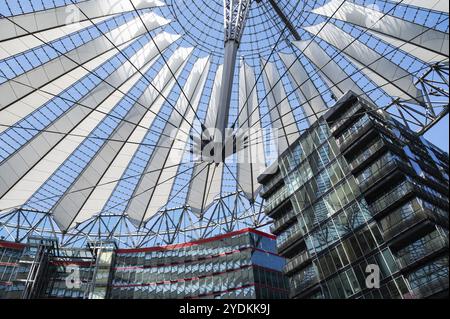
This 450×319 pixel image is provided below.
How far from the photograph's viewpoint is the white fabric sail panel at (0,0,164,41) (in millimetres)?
25922

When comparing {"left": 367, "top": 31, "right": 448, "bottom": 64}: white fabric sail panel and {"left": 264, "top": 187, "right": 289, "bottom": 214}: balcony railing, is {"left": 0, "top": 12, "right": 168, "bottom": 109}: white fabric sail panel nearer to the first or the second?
{"left": 367, "top": 31, "right": 448, "bottom": 64}: white fabric sail panel

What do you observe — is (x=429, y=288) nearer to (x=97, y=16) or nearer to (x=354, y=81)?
(x=354, y=81)

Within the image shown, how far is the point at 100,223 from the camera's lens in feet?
172

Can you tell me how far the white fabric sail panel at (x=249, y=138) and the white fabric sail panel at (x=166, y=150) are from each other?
3988 mm

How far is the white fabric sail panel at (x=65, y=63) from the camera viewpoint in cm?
2906

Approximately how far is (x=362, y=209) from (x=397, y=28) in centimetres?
1316

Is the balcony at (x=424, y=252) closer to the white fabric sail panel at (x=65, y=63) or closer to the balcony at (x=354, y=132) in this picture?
the balcony at (x=354, y=132)

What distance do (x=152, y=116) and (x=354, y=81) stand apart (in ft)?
60.0

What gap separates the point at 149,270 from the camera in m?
54.0

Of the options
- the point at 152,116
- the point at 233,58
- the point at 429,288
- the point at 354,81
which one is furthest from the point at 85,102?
the point at 429,288

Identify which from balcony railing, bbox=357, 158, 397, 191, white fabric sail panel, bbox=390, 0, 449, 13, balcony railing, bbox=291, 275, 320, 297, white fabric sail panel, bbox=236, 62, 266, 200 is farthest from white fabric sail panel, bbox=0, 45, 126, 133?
balcony railing, bbox=291, 275, 320, 297

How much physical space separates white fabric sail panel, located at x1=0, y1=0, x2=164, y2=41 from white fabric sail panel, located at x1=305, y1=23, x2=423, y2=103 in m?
15.2

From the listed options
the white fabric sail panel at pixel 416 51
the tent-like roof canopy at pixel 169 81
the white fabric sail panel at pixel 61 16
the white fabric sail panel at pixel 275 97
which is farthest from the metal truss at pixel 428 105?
the white fabric sail panel at pixel 61 16

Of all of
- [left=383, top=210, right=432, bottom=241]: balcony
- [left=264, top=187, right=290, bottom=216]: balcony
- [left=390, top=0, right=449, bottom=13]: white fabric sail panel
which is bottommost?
[left=383, top=210, right=432, bottom=241]: balcony
